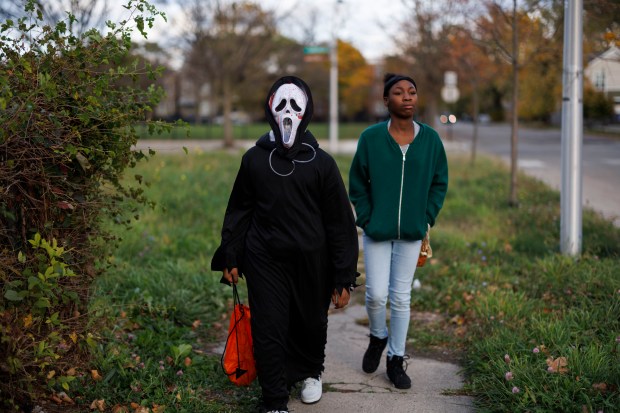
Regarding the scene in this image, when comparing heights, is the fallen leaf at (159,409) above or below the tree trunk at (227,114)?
below

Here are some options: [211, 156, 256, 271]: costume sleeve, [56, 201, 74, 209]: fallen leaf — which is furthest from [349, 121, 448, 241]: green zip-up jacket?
[56, 201, 74, 209]: fallen leaf

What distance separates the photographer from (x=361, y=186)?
4.43m

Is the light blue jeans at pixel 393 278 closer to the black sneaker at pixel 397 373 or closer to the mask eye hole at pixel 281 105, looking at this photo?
the black sneaker at pixel 397 373

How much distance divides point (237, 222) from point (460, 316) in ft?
8.51

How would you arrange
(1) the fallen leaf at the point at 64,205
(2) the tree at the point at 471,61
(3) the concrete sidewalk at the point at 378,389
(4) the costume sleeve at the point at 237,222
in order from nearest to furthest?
(1) the fallen leaf at the point at 64,205 → (4) the costume sleeve at the point at 237,222 → (3) the concrete sidewalk at the point at 378,389 → (2) the tree at the point at 471,61

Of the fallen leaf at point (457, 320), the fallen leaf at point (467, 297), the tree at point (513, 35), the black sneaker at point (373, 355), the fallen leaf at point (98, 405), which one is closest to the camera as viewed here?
the fallen leaf at point (98, 405)

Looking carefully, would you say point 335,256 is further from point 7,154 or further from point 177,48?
point 177,48

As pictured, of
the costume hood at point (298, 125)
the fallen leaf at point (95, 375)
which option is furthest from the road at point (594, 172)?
the fallen leaf at point (95, 375)

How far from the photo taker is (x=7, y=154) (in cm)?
321

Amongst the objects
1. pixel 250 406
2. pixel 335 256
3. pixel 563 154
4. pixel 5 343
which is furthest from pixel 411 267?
pixel 563 154

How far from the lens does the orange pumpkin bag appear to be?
3971mm

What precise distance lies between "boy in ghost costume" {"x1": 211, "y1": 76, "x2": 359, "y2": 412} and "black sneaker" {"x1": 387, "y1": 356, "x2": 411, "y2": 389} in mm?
735

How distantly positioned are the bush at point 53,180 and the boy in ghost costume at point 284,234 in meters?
0.64

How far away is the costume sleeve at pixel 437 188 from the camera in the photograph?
4.37m
